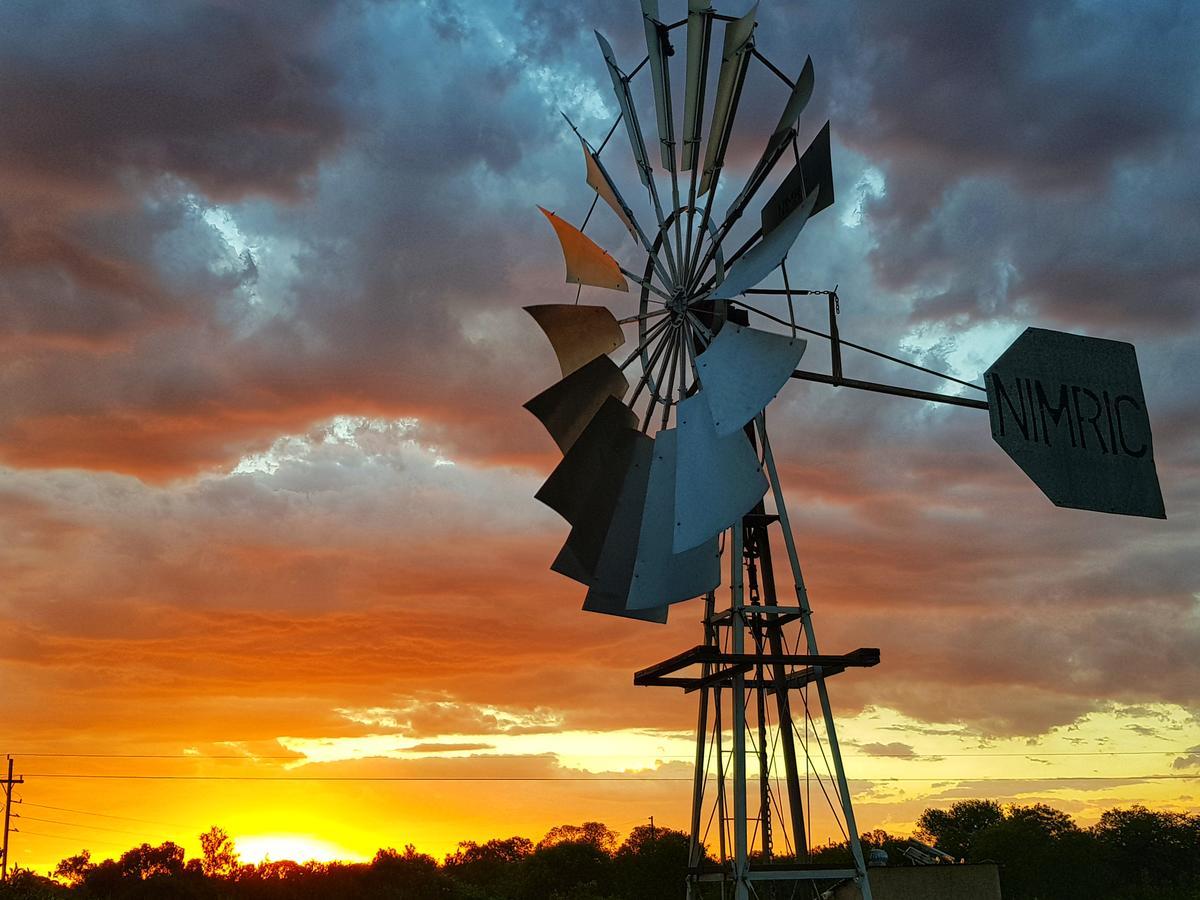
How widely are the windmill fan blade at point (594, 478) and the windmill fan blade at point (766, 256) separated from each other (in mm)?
3611

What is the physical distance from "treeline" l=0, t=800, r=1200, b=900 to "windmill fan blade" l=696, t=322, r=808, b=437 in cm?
4120

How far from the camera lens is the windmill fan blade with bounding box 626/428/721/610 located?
16.0 metres

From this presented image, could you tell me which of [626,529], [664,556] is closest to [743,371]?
[664,556]

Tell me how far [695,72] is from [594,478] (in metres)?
5.85

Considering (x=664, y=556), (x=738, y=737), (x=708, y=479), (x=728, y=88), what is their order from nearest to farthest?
1. (x=708, y=479)
2. (x=738, y=737)
3. (x=664, y=556)
4. (x=728, y=88)

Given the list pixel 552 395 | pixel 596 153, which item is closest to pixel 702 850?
pixel 552 395

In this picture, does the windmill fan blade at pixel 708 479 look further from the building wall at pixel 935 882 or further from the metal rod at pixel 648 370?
the building wall at pixel 935 882

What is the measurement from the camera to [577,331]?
18.4 metres

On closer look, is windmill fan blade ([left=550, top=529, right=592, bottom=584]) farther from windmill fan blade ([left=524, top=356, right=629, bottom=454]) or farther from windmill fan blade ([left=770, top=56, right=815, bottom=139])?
windmill fan blade ([left=770, top=56, right=815, bottom=139])

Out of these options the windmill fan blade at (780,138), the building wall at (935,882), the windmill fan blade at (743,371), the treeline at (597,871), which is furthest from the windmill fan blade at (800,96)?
the treeline at (597,871)

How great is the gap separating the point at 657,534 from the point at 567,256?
4665 mm

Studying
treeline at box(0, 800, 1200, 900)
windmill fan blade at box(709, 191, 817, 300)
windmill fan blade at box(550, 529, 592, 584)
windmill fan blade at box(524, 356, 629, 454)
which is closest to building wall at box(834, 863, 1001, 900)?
windmill fan blade at box(550, 529, 592, 584)

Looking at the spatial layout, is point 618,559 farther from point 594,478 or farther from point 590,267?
point 590,267

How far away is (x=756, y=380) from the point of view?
14.3 meters
